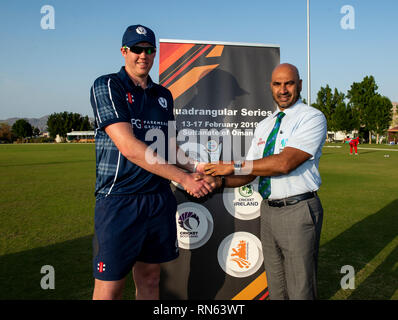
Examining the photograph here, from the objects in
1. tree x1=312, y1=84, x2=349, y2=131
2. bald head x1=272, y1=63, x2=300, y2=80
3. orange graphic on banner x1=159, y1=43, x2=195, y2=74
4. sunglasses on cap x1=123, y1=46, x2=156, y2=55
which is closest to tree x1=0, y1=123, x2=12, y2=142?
tree x1=312, y1=84, x2=349, y2=131

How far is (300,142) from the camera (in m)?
2.57

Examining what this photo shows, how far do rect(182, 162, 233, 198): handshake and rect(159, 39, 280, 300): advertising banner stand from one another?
18.1 inches

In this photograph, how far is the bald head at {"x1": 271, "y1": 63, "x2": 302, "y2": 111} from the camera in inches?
108

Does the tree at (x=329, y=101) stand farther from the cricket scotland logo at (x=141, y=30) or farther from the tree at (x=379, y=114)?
the cricket scotland logo at (x=141, y=30)

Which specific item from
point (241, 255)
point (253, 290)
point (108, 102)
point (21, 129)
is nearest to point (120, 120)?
point (108, 102)

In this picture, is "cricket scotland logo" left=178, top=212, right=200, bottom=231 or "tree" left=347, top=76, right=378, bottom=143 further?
"tree" left=347, top=76, right=378, bottom=143

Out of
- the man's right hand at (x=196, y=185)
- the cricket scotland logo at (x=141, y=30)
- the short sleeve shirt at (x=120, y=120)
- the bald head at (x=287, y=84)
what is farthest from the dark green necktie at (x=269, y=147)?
the cricket scotland logo at (x=141, y=30)

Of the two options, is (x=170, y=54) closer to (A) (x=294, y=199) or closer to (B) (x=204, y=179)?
(B) (x=204, y=179)

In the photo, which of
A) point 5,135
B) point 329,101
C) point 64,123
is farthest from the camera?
point 64,123

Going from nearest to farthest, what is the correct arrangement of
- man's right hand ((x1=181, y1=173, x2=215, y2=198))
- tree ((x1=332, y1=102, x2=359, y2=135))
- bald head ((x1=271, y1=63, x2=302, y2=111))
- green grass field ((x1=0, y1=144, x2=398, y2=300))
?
man's right hand ((x1=181, y1=173, x2=215, y2=198)), bald head ((x1=271, y1=63, x2=302, y2=111)), green grass field ((x1=0, y1=144, x2=398, y2=300)), tree ((x1=332, y1=102, x2=359, y2=135))

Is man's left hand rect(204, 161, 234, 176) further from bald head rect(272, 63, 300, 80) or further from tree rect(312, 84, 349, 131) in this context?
tree rect(312, 84, 349, 131)

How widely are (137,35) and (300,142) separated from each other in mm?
1547

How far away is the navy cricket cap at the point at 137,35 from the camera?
7.98 ft

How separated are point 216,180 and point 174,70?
1.37 m
